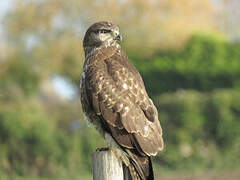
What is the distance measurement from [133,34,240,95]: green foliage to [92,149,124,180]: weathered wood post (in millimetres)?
19845

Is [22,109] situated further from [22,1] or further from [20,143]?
[22,1]

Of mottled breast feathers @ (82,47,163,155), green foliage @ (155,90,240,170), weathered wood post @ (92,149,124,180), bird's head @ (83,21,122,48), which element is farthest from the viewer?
green foliage @ (155,90,240,170)

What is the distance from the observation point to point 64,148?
44.1 feet

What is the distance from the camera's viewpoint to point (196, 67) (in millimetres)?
25578

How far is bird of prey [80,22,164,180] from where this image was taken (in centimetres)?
503

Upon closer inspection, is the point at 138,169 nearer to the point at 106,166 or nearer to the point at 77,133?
the point at 106,166

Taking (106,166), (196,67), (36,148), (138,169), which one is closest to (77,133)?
(36,148)

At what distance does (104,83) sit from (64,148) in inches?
328

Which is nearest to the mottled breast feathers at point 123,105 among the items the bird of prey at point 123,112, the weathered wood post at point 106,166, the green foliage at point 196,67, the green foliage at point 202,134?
the bird of prey at point 123,112

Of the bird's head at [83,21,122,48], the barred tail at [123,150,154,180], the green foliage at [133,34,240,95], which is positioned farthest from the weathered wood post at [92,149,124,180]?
the green foliage at [133,34,240,95]

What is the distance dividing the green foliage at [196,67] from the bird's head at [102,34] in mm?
18842

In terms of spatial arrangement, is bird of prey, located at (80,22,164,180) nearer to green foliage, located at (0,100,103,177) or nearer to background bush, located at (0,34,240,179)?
background bush, located at (0,34,240,179)

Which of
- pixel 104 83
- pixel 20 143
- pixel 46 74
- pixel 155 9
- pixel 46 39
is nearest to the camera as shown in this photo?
pixel 104 83

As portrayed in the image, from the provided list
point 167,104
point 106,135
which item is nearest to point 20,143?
point 167,104
